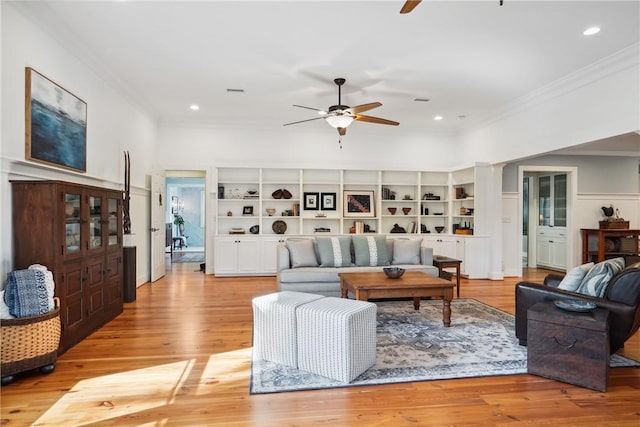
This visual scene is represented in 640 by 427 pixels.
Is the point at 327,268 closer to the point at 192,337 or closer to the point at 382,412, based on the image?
the point at 192,337

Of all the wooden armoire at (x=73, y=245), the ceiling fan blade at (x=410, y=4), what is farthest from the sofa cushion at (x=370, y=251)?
the ceiling fan blade at (x=410, y=4)

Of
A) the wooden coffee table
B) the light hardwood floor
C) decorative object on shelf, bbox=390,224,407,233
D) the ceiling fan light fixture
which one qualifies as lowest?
the light hardwood floor

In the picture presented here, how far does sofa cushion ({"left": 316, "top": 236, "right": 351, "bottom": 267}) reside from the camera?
215 inches

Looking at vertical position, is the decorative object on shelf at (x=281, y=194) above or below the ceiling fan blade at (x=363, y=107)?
below

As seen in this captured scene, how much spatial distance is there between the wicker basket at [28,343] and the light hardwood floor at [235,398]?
0.39 feet

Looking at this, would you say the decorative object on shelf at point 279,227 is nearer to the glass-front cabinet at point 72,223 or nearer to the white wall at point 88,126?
the white wall at point 88,126

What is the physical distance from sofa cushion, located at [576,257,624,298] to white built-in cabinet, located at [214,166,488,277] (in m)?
4.05

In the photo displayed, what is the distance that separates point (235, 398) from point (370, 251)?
345cm

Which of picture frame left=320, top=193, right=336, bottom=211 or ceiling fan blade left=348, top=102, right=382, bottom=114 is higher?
ceiling fan blade left=348, top=102, right=382, bottom=114

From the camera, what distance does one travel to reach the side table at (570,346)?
2.56 m

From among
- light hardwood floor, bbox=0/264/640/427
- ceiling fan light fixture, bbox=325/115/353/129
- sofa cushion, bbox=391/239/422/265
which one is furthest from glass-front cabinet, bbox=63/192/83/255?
sofa cushion, bbox=391/239/422/265

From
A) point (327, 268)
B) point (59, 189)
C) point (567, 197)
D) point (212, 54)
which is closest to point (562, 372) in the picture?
point (327, 268)

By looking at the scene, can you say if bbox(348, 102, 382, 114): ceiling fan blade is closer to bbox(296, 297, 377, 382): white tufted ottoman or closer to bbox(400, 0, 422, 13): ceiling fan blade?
bbox(400, 0, 422, 13): ceiling fan blade

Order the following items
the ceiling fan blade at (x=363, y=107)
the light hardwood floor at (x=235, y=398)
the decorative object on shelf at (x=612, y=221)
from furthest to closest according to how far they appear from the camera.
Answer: the decorative object on shelf at (x=612, y=221)
the ceiling fan blade at (x=363, y=107)
the light hardwood floor at (x=235, y=398)
